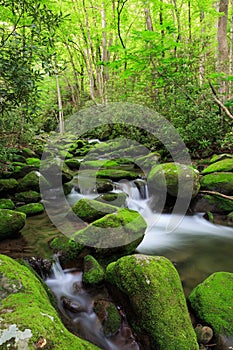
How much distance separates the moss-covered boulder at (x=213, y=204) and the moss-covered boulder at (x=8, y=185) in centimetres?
496

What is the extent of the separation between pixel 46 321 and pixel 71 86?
22.7 metres

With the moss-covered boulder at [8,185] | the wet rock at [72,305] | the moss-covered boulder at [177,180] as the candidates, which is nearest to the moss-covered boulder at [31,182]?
the moss-covered boulder at [8,185]

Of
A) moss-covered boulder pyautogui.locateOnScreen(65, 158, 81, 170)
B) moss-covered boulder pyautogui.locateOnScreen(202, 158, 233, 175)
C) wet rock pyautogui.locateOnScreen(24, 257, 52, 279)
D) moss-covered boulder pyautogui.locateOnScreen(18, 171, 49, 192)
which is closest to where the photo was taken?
wet rock pyautogui.locateOnScreen(24, 257, 52, 279)

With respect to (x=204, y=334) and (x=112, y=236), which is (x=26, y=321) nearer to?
(x=204, y=334)

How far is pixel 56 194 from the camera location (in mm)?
7539

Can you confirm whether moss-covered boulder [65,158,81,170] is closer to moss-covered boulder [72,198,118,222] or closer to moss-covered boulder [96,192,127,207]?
moss-covered boulder [96,192,127,207]

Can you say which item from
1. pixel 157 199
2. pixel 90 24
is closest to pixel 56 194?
pixel 157 199

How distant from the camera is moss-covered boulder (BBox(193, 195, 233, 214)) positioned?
6398 mm

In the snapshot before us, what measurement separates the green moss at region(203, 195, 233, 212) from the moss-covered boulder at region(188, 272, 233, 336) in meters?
3.23

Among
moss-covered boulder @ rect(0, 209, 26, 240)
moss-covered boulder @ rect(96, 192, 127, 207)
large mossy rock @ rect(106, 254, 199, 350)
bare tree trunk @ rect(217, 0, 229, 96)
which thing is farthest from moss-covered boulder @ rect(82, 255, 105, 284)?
bare tree trunk @ rect(217, 0, 229, 96)

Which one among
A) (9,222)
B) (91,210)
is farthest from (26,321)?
(91,210)

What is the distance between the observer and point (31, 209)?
6074 mm

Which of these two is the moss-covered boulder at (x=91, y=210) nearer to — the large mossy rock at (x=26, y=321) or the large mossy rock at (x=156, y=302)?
the large mossy rock at (x=156, y=302)

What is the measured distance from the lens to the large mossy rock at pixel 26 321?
174cm
